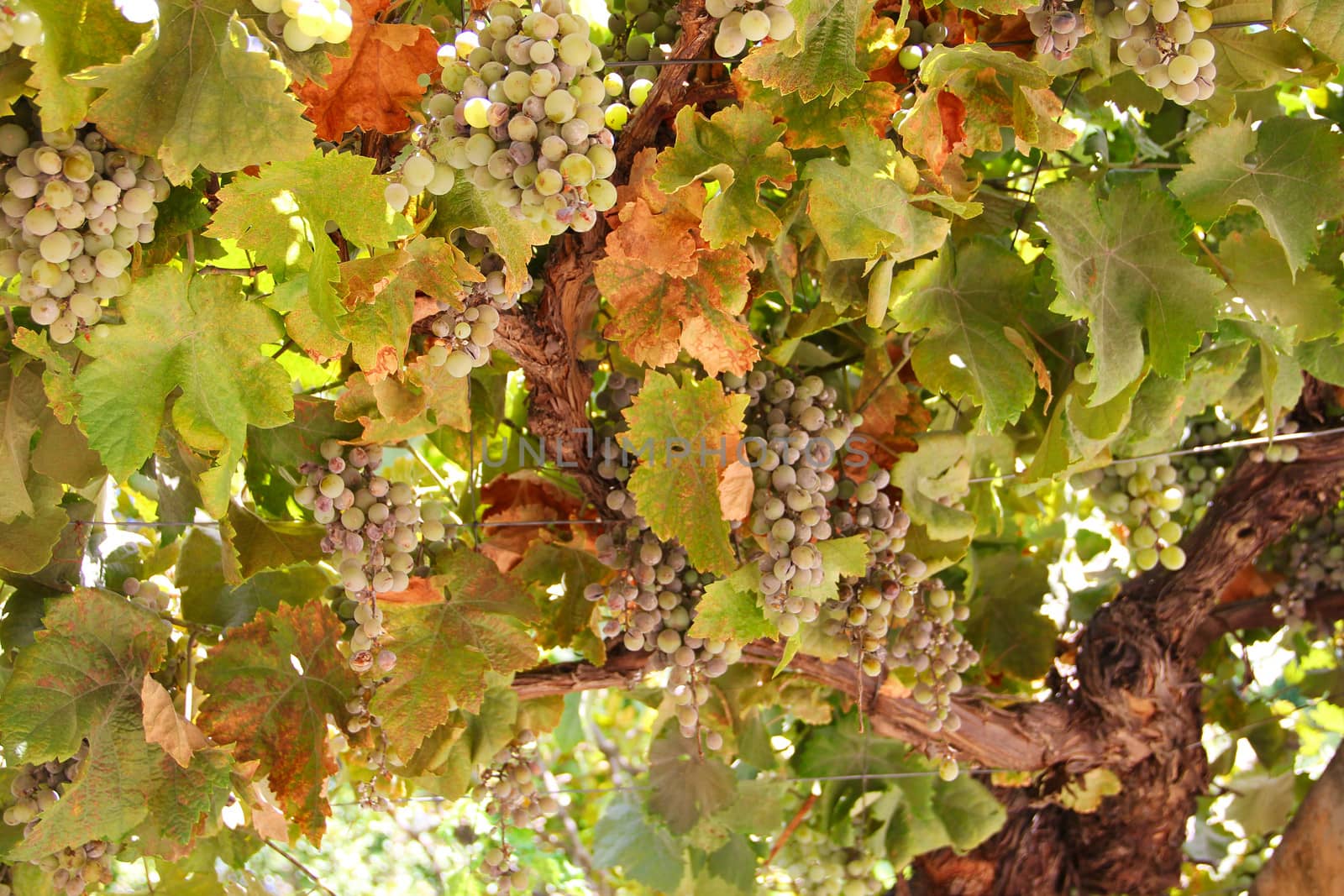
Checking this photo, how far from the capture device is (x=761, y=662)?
1841 mm

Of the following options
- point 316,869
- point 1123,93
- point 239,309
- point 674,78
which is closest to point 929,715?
point 1123,93

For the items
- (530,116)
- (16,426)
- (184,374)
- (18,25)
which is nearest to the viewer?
(18,25)

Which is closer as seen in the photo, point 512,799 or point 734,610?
point 734,610

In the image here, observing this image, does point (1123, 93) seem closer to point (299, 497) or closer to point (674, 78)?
point (674, 78)

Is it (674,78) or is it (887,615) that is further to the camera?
(887,615)

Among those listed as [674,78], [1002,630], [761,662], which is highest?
[674,78]

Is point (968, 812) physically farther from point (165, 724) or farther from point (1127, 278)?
point (165, 724)

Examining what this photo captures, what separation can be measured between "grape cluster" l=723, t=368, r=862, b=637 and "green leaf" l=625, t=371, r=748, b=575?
0.06 metres

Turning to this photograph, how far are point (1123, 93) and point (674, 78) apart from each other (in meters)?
0.72

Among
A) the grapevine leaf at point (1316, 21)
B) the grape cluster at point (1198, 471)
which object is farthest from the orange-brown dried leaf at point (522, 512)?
the grape cluster at point (1198, 471)

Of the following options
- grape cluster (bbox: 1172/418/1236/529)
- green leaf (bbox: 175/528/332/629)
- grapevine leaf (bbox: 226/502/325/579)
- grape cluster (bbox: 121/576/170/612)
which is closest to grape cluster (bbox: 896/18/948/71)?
grapevine leaf (bbox: 226/502/325/579)

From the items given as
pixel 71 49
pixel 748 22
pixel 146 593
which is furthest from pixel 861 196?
pixel 146 593

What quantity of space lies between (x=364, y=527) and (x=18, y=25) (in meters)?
0.68

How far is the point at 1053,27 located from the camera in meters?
1.08
